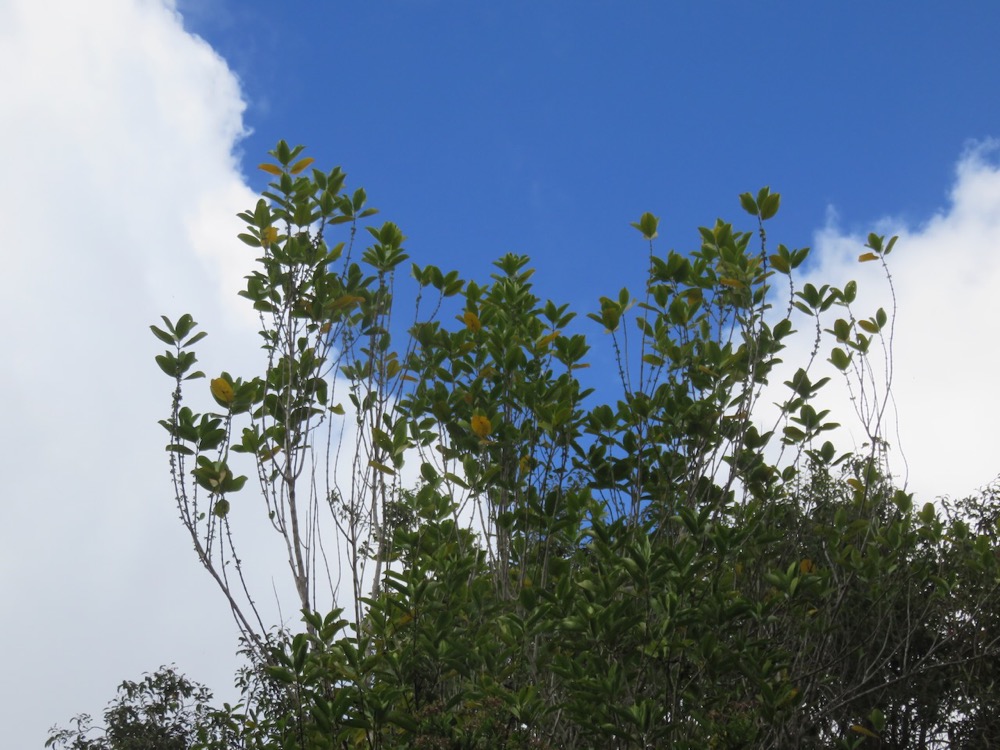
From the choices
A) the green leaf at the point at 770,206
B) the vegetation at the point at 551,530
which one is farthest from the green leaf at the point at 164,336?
the green leaf at the point at 770,206

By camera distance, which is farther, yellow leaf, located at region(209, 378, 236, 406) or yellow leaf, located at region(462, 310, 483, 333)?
yellow leaf, located at region(462, 310, 483, 333)

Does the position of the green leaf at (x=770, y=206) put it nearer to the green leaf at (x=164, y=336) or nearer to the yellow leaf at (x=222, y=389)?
the yellow leaf at (x=222, y=389)

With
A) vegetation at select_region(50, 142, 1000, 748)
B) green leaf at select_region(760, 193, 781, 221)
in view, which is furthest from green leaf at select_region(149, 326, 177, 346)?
green leaf at select_region(760, 193, 781, 221)

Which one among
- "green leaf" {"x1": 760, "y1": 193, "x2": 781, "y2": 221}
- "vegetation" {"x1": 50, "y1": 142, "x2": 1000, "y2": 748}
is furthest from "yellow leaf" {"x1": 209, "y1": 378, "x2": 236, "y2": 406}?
"green leaf" {"x1": 760, "y1": 193, "x2": 781, "y2": 221}

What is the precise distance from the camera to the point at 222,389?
6082 millimetres

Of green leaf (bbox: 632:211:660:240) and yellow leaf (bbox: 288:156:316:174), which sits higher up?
yellow leaf (bbox: 288:156:316:174)

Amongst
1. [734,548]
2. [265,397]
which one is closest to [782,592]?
[734,548]

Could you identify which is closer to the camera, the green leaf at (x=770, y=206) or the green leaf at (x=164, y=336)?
the green leaf at (x=164, y=336)

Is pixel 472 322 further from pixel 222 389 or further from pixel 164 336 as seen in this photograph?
pixel 164 336

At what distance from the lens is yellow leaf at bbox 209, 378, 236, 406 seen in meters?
6.09

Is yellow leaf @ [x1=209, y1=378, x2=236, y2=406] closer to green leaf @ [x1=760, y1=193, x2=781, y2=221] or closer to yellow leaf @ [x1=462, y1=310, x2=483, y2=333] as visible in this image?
yellow leaf @ [x1=462, y1=310, x2=483, y2=333]

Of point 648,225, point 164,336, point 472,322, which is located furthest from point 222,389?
point 648,225

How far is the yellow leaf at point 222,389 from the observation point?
6086mm

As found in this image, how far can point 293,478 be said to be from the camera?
607 cm
